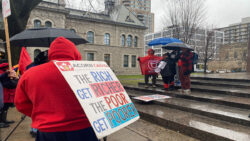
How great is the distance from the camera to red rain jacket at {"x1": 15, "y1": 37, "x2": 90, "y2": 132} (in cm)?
156

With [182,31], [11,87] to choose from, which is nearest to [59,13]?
[182,31]

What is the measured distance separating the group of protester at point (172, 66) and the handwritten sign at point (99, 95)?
4985mm

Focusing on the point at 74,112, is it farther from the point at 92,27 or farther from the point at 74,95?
the point at 92,27

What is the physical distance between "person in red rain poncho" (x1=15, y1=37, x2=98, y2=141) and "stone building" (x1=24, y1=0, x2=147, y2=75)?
92.1ft

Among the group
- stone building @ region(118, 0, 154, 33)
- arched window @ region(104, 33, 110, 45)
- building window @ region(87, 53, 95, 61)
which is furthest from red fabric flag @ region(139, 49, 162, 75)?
arched window @ region(104, 33, 110, 45)

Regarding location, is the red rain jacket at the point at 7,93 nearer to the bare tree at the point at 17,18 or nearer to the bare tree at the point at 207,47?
the bare tree at the point at 17,18

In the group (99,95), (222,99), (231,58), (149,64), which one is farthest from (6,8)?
(231,58)

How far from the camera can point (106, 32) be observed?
3419cm

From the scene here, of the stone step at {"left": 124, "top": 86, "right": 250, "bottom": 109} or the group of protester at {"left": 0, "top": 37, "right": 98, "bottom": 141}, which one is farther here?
the stone step at {"left": 124, "top": 86, "right": 250, "bottom": 109}

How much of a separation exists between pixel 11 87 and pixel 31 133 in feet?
4.09

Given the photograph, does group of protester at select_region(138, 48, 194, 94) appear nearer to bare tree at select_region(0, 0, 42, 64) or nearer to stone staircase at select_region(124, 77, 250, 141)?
stone staircase at select_region(124, 77, 250, 141)

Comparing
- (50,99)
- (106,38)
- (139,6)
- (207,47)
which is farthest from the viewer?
(106,38)

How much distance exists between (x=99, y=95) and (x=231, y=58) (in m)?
54.5

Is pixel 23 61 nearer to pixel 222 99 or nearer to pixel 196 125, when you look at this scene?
pixel 196 125
